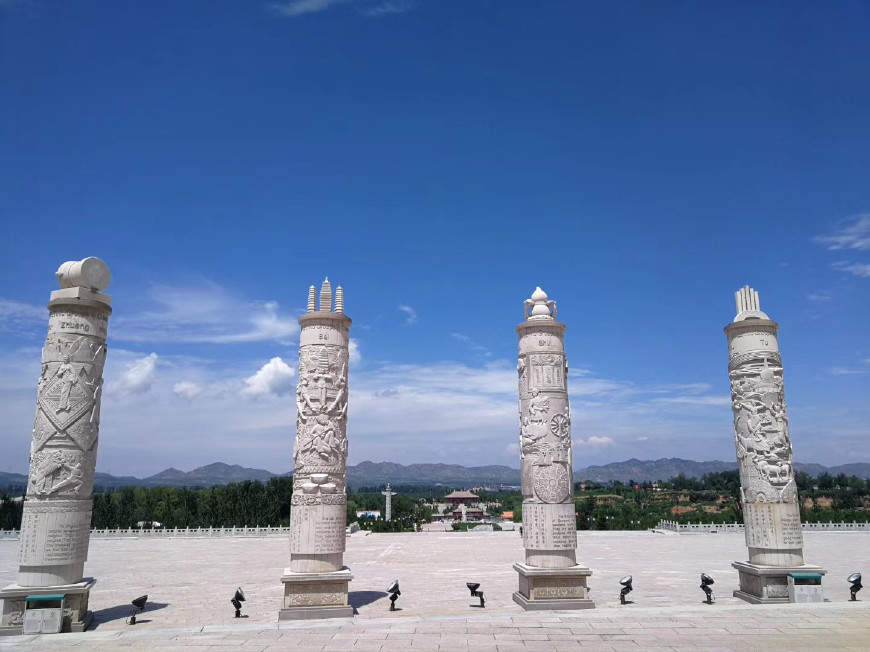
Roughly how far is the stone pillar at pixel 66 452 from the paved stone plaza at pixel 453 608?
2.44 feet

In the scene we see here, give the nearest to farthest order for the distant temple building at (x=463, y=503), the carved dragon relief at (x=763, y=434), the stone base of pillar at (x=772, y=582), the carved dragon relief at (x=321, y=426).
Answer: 1. the carved dragon relief at (x=321, y=426)
2. the stone base of pillar at (x=772, y=582)
3. the carved dragon relief at (x=763, y=434)
4. the distant temple building at (x=463, y=503)

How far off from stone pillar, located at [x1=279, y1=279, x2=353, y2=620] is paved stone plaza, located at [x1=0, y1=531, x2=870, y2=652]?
59 cm

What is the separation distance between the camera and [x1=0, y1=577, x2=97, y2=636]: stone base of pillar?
336 inches

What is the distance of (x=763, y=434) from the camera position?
408 inches

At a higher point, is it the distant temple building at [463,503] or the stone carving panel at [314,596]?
the stone carving panel at [314,596]

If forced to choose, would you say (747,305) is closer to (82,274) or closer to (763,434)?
(763,434)

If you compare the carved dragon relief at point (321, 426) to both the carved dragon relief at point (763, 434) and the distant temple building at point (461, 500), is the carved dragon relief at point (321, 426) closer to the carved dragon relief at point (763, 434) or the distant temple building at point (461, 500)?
the carved dragon relief at point (763, 434)

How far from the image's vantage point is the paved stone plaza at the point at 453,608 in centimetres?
761

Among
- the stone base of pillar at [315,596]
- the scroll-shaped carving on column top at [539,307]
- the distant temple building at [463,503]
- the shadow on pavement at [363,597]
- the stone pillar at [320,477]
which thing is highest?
the scroll-shaped carving on column top at [539,307]

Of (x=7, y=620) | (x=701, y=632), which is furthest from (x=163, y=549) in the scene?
(x=701, y=632)

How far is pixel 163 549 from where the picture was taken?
2211 centimetres

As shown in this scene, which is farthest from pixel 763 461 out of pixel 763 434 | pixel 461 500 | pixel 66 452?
pixel 461 500

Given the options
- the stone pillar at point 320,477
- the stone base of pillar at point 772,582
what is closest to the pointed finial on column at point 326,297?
the stone pillar at point 320,477

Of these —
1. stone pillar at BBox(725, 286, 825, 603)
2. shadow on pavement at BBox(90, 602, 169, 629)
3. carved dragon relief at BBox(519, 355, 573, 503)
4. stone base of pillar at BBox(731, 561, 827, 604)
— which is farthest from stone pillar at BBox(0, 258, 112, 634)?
stone pillar at BBox(725, 286, 825, 603)
